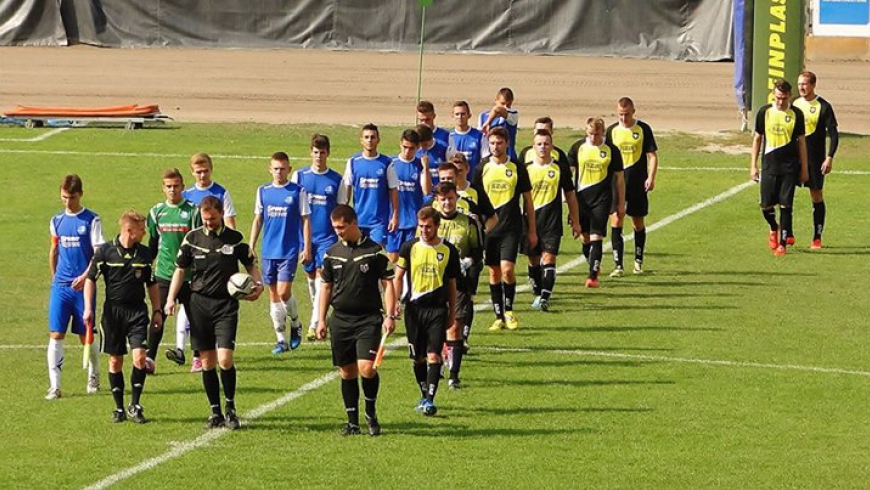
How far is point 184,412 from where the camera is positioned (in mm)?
17609

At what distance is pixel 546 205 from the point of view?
2264cm

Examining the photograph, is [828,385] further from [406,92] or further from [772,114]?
[406,92]

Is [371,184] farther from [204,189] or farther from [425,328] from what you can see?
[425,328]

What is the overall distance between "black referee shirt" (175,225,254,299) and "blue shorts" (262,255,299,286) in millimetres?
3537

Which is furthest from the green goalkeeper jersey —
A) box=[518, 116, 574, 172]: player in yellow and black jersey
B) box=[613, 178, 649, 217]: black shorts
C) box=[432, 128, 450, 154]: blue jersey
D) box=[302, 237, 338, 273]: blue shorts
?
box=[613, 178, 649, 217]: black shorts

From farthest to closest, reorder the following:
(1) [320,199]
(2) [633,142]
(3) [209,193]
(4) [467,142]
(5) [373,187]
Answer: (2) [633,142] → (4) [467,142] → (5) [373,187] → (1) [320,199] → (3) [209,193]

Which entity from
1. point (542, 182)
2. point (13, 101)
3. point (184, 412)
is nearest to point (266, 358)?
point (184, 412)

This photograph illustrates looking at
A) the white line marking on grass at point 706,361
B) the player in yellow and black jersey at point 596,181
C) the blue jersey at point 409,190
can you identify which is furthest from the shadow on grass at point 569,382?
the player in yellow and black jersey at point 596,181

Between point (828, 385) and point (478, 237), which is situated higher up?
point (478, 237)

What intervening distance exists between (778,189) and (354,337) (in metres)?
12.1

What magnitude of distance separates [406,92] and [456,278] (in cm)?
2973

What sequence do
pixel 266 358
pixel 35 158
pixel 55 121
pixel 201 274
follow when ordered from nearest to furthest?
pixel 201 274, pixel 266 358, pixel 35 158, pixel 55 121

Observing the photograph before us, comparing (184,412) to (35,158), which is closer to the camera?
(184,412)

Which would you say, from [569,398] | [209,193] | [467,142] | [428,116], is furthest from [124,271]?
[467,142]
